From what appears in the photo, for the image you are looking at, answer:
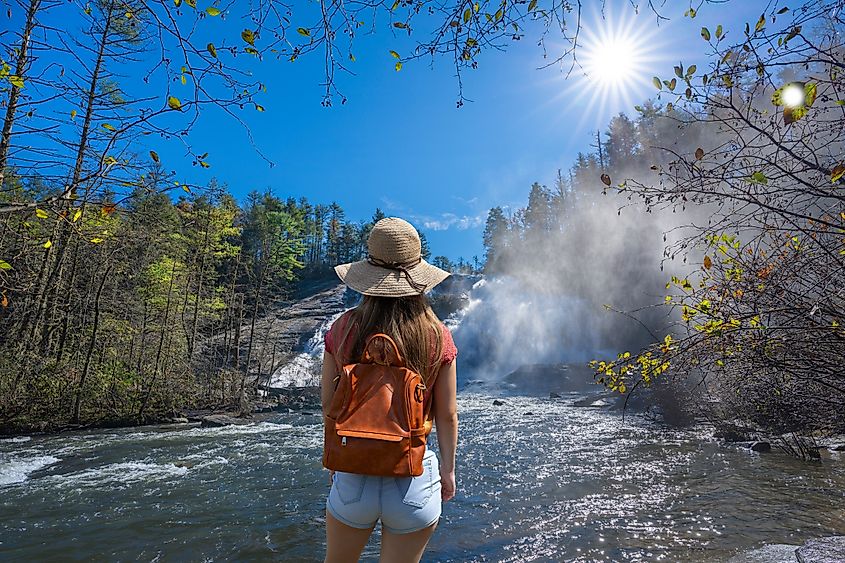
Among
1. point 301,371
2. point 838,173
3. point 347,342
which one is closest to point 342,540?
point 347,342

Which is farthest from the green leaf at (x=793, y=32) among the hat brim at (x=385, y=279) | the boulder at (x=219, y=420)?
the boulder at (x=219, y=420)

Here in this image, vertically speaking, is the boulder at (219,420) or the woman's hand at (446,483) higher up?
the woman's hand at (446,483)

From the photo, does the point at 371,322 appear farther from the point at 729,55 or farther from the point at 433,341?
the point at 729,55

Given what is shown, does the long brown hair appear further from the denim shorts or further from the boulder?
the boulder

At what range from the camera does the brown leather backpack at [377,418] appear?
5.51 feet

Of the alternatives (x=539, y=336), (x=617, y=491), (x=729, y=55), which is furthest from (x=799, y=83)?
(x=539, y=336)

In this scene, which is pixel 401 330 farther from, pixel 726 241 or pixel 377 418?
pixel 726 241

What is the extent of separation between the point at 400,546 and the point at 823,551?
14.4ft

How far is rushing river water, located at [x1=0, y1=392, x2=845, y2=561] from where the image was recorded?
17.3 feet

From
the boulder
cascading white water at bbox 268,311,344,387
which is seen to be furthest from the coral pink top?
cascading white water at bbox 268,311,344,387

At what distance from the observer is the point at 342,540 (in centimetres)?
176

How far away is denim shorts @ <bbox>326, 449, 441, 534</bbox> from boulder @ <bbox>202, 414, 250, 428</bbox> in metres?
15.1

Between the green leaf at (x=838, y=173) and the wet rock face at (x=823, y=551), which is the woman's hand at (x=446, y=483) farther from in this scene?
the wet rock face at (x=823, y=551)

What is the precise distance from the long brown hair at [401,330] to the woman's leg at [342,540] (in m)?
0.65
